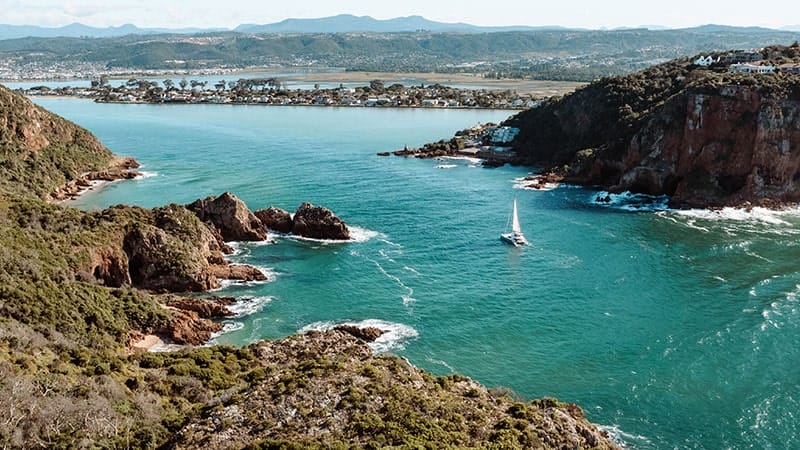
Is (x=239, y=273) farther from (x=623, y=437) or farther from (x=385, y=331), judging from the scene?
(x=623, y=437)

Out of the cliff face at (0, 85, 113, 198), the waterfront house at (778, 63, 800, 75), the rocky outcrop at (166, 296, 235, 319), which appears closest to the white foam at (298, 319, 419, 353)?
the rocky outcrop at (166, 296, 235, 319)

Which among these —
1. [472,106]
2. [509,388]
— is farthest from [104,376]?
[472,106]

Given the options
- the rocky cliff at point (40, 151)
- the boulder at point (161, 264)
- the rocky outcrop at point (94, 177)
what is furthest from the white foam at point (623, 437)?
the rocky outcrop at point (94, 177)

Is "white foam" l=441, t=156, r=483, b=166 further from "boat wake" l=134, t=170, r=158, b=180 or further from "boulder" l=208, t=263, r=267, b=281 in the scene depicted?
"boulder" l=208, t=263, r=267, b=281

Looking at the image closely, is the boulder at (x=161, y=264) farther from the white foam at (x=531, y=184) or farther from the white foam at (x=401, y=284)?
A: the white foam at (x=531, y=184)

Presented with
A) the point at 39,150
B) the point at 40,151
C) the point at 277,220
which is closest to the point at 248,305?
the point at 277,220
